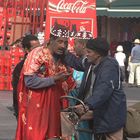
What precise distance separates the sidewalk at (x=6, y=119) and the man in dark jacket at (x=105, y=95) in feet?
14.8

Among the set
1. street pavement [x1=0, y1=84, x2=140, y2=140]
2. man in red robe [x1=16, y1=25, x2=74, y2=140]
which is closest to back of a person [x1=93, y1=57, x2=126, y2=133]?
man in red robe [x1=16, y1=25, x2=74, y2=140]

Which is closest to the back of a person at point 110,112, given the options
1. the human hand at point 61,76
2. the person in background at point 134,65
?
the human hand at point 61,76

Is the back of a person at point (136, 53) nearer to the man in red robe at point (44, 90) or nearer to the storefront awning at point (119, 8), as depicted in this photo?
the storefront awning at point (119, 8)

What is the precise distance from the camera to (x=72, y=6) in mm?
14422

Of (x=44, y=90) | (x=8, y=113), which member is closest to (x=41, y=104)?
(x=44, y=90)

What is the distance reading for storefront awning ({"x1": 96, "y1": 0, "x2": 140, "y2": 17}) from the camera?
23.5 metres

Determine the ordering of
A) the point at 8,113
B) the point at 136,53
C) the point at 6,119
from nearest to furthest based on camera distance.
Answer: the point at 6,119, the point at 8,113, the point at 136,53

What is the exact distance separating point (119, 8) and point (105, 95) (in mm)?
18534

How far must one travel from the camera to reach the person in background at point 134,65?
2105 centimetres

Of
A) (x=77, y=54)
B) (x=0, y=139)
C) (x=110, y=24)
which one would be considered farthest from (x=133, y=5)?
(x=77, y=54)

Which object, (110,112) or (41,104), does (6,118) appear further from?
(110,112)

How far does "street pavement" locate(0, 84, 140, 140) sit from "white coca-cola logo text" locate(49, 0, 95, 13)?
8.18ft

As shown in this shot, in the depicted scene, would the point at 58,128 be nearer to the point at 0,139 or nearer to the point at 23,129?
the point at 23,129

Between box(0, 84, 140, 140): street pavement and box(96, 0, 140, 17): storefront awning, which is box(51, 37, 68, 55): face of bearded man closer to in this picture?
box(0, 84, 140, 140): street pavement
